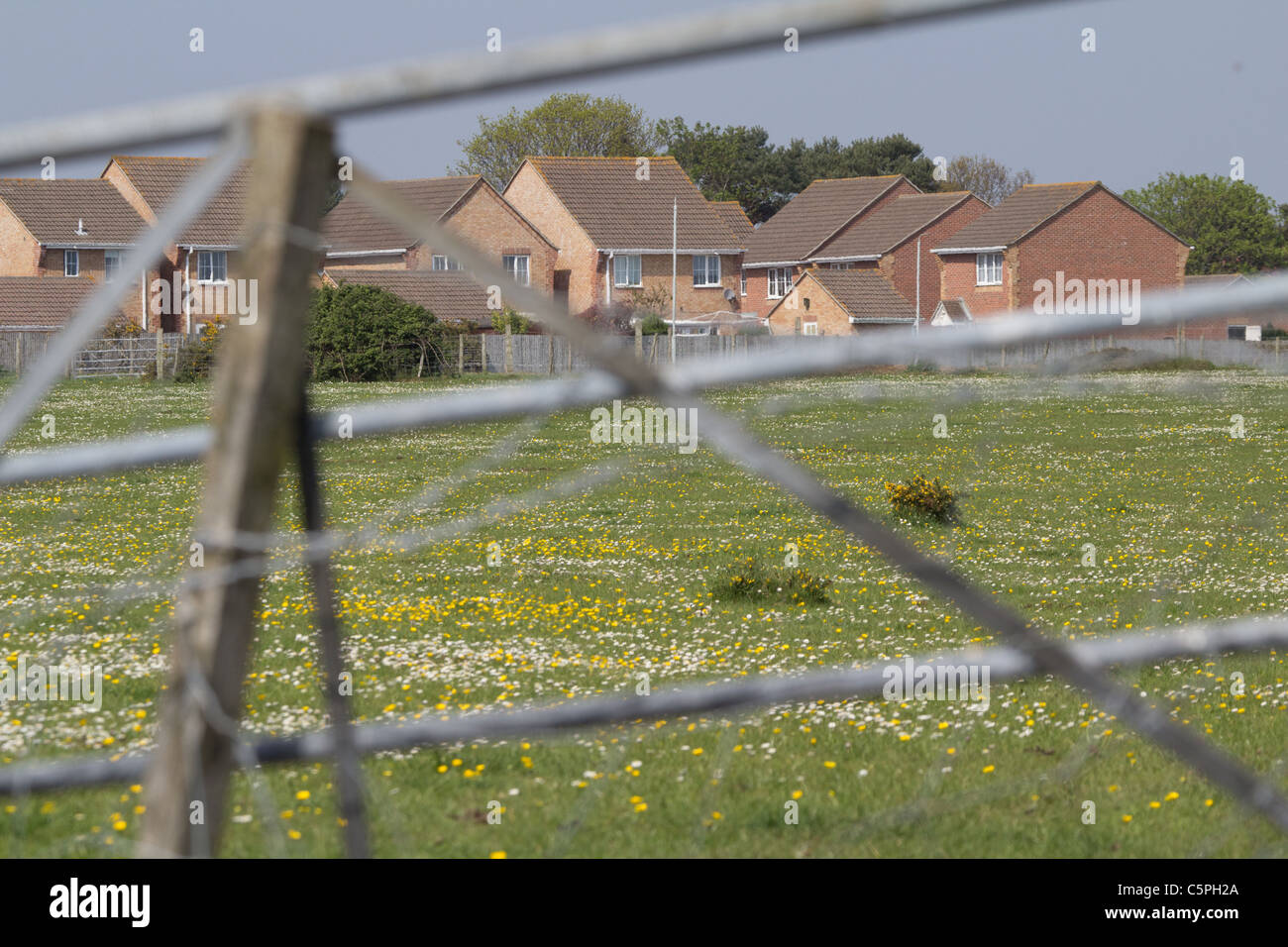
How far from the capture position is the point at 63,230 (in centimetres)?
6153

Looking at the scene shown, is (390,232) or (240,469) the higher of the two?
(390,232)

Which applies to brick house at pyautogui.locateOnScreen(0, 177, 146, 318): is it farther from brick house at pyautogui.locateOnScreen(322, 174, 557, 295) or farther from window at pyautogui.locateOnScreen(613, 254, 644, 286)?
window at pyautogui.locateOnScreen(613, 254, 644, 286)

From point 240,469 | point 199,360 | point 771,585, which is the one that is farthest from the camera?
point 199,360

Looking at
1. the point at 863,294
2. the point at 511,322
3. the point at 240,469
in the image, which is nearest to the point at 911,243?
the point at 863,294

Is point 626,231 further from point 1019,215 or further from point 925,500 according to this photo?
point 925,500

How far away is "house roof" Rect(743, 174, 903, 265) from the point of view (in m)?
74.8

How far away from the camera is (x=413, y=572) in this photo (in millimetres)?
12367

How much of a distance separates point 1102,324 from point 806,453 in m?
19.2

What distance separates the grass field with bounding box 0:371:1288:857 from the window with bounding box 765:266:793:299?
56.5 m

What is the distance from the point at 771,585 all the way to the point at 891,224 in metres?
65.2

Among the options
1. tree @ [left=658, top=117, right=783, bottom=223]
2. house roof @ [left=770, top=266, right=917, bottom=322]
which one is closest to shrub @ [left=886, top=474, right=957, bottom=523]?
house roof @ [left=770, top=266, right=917, bottom=322]

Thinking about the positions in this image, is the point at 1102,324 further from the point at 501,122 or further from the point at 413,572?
the point at 501,122

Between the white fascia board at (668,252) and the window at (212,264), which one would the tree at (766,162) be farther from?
the window at (212,264)
